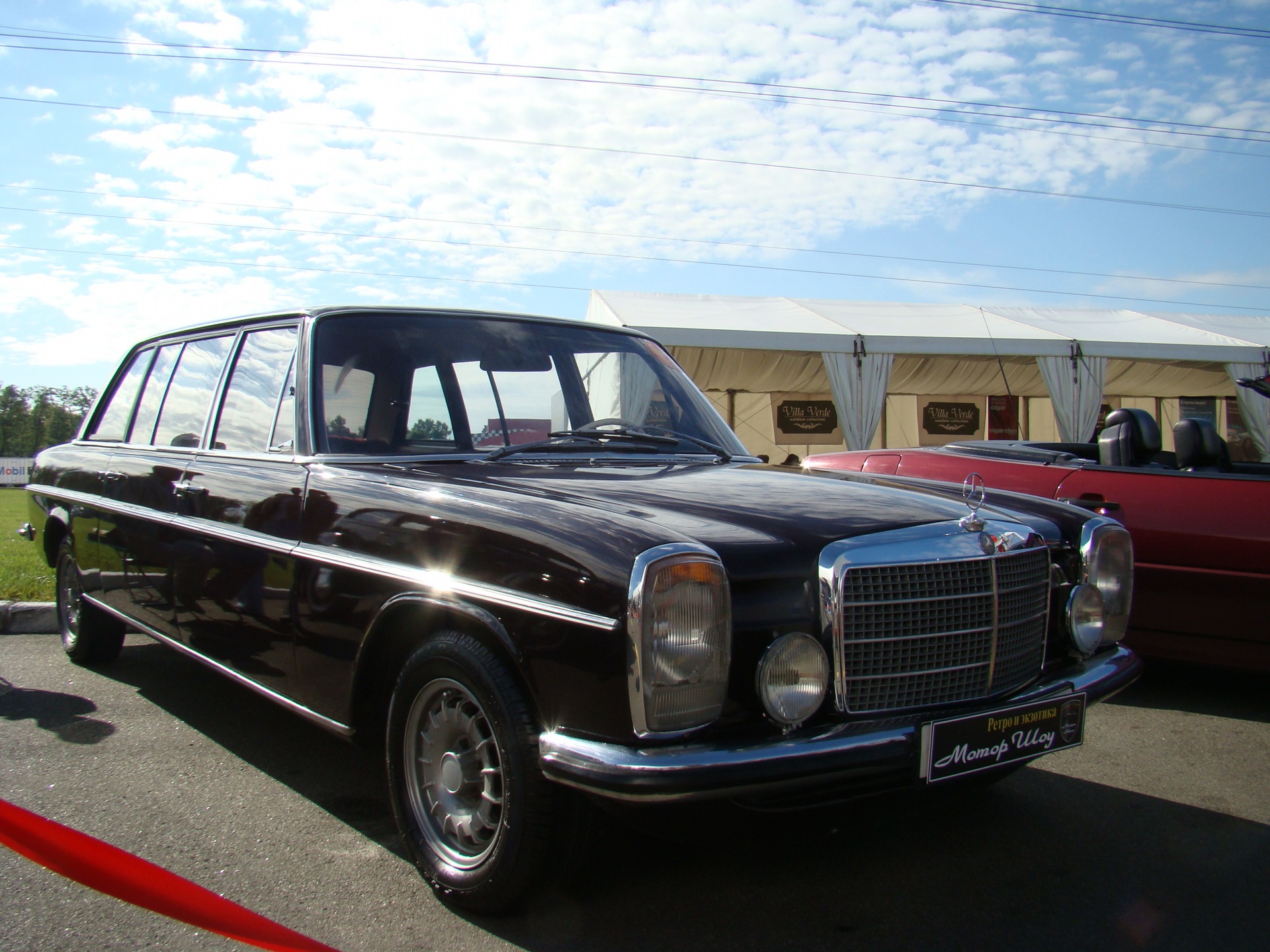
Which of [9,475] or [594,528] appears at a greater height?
[594,528]

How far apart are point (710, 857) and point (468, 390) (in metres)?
1.73

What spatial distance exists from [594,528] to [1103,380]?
1428 cm

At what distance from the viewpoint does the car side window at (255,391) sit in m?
3.40

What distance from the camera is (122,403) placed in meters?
4.85

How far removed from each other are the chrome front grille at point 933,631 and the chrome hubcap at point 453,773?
870mm

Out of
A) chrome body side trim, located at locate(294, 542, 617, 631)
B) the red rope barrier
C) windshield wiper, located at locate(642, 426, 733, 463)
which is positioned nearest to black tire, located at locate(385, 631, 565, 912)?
chrome body side trim, located at locate(294, 542, 617, 631)

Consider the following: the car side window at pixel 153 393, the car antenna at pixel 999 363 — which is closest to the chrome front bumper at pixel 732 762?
the car side window at pixel 153 393

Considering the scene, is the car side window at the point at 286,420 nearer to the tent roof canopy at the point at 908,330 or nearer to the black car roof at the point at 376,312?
the black car roof at the point at 376,312

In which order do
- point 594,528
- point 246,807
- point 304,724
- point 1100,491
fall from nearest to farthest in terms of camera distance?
1. point 594,528
2. point 246,807
3. point 304,724
4. point 1100,491

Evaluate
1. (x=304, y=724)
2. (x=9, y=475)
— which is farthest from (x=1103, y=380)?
(x=9, y=475)

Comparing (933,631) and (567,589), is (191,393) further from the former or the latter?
(933,631)

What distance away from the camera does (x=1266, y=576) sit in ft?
13.6

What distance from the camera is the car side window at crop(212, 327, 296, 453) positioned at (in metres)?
3.40

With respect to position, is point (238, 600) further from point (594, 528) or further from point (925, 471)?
point (925, 471)
